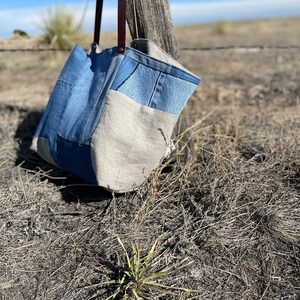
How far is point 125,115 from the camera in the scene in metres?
2.17

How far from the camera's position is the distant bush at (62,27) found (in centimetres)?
579

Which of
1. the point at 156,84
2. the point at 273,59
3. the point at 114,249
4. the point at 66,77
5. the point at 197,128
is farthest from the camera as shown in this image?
the point at 273,59

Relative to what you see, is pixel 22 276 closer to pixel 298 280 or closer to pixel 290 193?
pixel 298 280

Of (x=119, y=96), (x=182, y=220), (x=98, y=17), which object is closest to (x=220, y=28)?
(x=98, y=17)

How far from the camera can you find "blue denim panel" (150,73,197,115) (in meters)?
2.20

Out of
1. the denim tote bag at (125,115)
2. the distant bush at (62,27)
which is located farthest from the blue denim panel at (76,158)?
the distant bush at (62,27)

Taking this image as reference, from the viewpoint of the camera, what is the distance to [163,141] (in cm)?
227

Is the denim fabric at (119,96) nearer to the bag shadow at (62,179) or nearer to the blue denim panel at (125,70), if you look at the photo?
the blue denim panel at (125,70)

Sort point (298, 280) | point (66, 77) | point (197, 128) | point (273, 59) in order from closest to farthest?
point (298, 280) → point (66, 77) → point (197, 128) → point (273, 59)

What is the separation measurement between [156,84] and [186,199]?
26.9 inches

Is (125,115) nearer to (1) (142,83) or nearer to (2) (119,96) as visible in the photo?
(2) (119,96)

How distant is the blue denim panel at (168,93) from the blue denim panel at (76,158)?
0.46m

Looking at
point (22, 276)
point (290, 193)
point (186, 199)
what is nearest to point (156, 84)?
point (186, 199)

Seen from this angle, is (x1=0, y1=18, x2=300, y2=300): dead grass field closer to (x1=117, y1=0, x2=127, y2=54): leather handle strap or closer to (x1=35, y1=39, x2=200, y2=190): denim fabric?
(x1=35, y1=39, x2=200, y2=190): denim fabric
